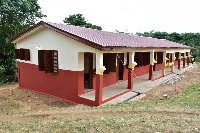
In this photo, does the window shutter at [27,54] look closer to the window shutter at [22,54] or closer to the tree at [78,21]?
the window shutter at [22,54]

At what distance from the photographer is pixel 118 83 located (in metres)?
11.7

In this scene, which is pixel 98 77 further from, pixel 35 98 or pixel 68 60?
pixel 35 98

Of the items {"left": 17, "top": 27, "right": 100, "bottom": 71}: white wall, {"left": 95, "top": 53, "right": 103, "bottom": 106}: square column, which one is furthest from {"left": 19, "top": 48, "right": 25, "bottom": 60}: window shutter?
{"left": 95, "top": 53, "right": 103, "bottom": 106}: square column

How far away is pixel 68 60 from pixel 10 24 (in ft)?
33.1

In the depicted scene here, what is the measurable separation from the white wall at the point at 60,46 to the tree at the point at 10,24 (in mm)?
6155

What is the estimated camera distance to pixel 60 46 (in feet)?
29.4

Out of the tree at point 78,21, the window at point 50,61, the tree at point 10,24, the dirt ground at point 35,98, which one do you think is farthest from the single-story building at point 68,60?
the tree at point 78,21

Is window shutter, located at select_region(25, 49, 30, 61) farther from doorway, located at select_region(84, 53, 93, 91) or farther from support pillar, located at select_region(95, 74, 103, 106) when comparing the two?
support pillar, located at select_region(95, 74, 103, 106)

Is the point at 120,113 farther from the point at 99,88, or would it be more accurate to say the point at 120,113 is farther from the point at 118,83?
the point at 118,83

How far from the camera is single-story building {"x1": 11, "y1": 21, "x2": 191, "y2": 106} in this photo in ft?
25.6

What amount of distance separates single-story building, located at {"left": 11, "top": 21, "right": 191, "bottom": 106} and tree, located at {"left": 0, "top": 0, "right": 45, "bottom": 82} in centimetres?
504

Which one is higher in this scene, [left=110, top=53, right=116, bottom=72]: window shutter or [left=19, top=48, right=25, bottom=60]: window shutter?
[left=19, top=48, right=25, bottom=60]: window shutter

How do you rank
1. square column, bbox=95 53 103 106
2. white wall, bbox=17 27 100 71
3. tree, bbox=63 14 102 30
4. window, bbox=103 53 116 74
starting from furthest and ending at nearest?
tree, bbox=63 14 102 30 < window, bbox=103 53 116 74 < white wall, bbox=17 27 100 71 < square column, bbox=95 53 103 106

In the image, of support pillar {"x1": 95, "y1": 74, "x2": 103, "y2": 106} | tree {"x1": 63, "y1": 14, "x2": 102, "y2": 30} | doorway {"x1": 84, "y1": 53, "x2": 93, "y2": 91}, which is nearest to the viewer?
support pillar {"x1": 95, "y1": 74, "x2": 103, "y2": 106}
